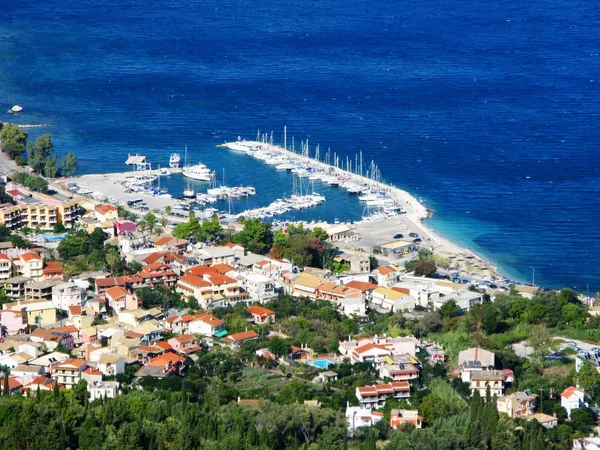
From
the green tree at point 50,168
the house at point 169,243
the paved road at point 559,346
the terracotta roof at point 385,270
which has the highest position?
the green tree at point 50,168

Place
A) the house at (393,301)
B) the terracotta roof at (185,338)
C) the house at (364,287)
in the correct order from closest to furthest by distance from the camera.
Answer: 1. the terracotta roof at (185,338)
2. the house at (393,301)
3. the house at (364,287)

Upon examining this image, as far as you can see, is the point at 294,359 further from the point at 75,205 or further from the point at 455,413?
the point at 75,205

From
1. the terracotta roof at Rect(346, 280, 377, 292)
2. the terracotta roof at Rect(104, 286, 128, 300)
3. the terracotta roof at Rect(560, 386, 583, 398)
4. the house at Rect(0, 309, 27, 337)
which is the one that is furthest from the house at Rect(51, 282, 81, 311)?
the terracotta roof at Rect(560, 386, 583, 398)

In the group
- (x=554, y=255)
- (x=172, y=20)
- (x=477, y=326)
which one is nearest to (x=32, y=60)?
(x=172, y=20)

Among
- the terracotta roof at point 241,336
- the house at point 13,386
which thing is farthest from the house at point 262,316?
the house at point 13,386

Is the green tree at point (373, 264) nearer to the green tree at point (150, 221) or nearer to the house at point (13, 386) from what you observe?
the green tree at point (150, 221)

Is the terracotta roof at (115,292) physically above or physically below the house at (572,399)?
above
